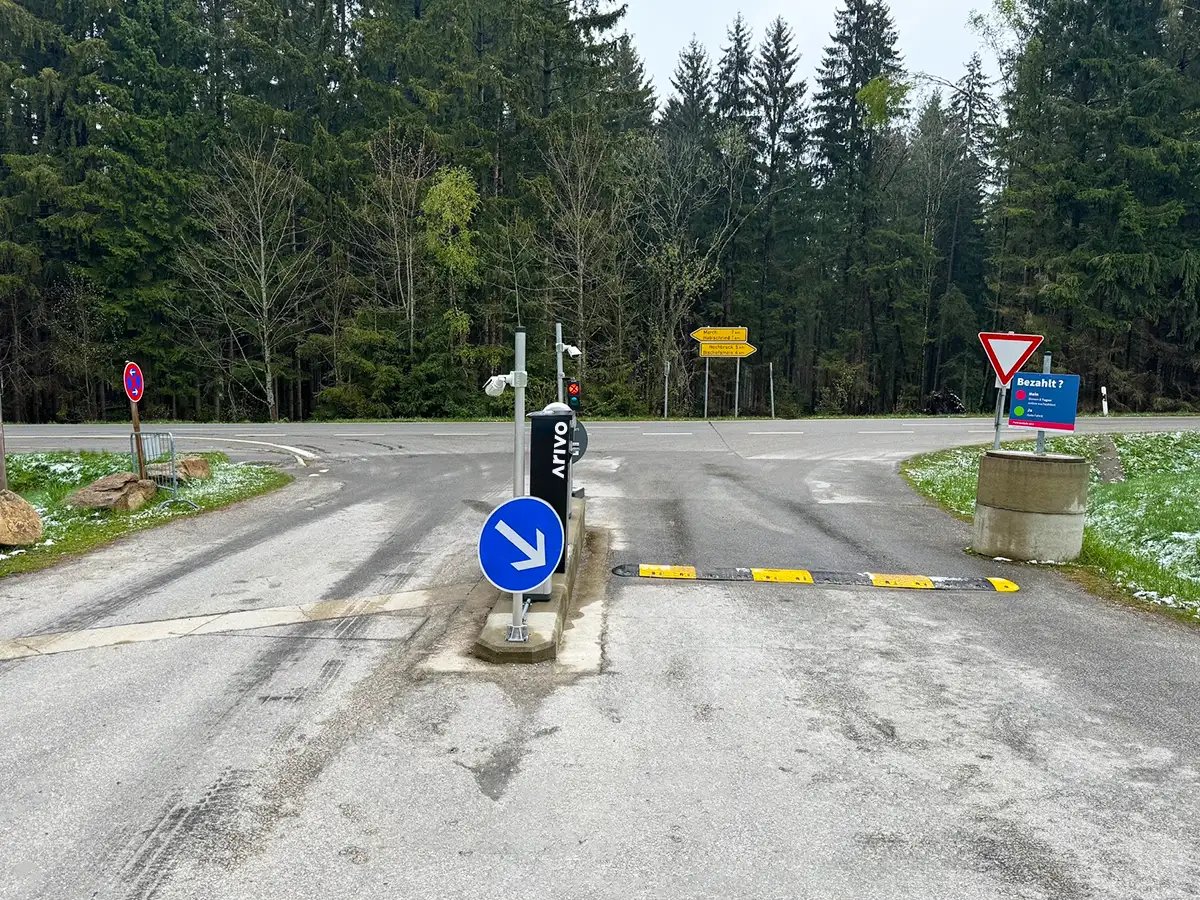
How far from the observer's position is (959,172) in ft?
131

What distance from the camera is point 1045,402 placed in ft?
29.3

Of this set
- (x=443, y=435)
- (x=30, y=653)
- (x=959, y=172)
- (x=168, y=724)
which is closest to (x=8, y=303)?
(x=443, y=435)

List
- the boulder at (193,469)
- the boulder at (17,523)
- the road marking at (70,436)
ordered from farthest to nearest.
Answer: the road marking at (70,436) < the boulder at (193,469) < the boulder at (17,523)

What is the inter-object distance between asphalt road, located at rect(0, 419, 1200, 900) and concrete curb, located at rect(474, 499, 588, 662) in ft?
0.48

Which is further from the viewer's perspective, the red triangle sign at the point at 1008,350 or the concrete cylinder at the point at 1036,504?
the red triangle sign at the point at 1008,350

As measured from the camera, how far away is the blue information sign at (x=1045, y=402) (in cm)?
884

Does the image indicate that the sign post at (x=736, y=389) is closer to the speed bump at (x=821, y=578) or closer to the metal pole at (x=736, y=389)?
the metal pole at (x=736, y=389)

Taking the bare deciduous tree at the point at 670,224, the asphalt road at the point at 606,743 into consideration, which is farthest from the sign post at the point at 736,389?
the asphalt road at the point at 606,743

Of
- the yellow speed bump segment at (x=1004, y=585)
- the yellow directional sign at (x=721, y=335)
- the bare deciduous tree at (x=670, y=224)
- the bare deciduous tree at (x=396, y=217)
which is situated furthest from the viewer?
the bare deciduous tree at (x=670, y=224)

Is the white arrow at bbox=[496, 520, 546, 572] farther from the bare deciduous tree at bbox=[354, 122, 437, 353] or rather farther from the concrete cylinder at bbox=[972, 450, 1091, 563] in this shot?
the bare deciduous tree at bbox=[354, 122, 437, 353]

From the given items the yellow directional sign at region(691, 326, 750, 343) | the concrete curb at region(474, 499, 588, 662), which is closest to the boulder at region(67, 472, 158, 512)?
the concrete curb at region(474, 499, 588, 662)

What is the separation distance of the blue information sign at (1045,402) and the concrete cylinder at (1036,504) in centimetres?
69

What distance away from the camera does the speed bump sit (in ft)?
24.7

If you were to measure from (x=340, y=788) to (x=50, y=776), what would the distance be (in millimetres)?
1518
